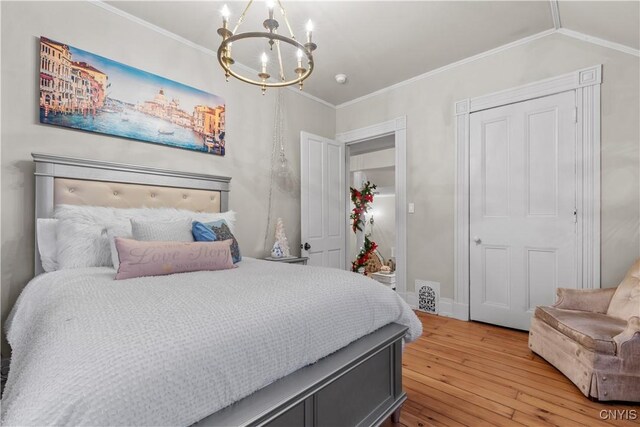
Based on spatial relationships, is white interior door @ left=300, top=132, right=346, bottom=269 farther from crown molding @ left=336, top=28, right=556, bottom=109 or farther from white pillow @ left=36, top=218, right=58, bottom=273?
white pillow @ left=36, top=218, right=58, bottom=273

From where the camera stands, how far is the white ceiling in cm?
230

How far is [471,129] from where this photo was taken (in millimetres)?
3146

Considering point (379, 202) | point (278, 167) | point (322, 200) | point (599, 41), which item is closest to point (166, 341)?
point (278, 167)

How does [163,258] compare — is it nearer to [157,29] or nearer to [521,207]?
[157,29]

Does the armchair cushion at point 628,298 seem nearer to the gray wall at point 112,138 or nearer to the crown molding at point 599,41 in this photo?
the crown molding at point 599,41

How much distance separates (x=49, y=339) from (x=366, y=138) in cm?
373

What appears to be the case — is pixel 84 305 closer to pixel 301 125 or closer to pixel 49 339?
pixel 49 339

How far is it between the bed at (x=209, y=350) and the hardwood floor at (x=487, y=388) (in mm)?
357

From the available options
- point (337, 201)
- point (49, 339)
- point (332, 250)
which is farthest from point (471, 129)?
point (49, 339)

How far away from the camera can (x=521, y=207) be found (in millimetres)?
2834

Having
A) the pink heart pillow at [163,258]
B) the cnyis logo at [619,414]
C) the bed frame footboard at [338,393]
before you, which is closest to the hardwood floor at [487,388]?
the cnyis logo at [619,414]

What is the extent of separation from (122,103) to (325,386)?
2.53 m

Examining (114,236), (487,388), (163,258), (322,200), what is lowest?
(487,388)

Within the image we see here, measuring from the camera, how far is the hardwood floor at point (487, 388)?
5.25 feet
